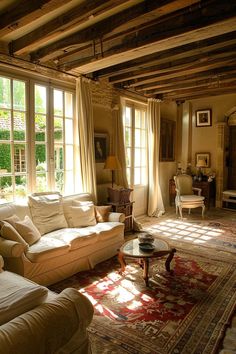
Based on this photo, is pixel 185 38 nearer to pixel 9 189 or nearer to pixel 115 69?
pixel 115 69

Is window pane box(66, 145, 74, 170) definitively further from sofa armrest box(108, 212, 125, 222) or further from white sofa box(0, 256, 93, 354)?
white sofa box(0, 256, 93, 354)

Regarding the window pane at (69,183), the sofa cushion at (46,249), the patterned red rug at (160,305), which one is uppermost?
the window pane at (69,183)

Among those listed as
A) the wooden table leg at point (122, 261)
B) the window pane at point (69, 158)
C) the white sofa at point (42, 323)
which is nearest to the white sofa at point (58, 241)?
the wooden table leg at point (122, 261)

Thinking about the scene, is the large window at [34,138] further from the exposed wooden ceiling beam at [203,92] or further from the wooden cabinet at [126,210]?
the exposed wooden ceiling beam at [203,92]

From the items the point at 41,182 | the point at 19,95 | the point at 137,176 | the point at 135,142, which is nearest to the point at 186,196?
the point at 137,176

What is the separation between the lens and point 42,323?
1349 mm

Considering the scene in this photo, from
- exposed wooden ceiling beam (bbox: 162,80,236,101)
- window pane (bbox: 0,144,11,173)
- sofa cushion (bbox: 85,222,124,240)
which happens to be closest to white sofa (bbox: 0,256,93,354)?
sofa cushion (bbox: 85,222,124,240)

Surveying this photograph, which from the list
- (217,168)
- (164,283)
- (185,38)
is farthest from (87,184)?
(217,168)

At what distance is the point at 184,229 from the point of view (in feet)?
16.3

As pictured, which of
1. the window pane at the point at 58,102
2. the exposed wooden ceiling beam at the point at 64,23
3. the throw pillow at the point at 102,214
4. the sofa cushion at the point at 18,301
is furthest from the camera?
the window pane at the point at 58,102

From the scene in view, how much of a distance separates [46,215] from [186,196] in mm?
3494

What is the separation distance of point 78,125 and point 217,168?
4.20m

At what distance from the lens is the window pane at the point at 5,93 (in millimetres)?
3367

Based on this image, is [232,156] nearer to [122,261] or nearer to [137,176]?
[137,176]
